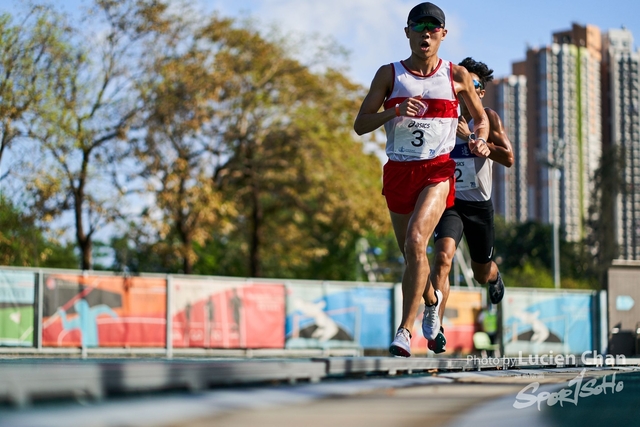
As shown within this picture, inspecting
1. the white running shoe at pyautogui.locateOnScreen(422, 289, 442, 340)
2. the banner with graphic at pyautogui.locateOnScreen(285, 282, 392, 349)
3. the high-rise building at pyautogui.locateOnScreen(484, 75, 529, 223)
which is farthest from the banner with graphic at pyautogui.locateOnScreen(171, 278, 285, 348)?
the high-rise building at pyautogui.locateOnScreen(484, 75, 529, 223)

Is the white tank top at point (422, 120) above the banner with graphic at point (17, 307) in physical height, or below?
above

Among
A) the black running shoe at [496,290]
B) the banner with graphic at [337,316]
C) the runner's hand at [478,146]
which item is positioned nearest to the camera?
the runner's hand at [478,146]

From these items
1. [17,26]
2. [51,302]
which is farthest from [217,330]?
[17,26]

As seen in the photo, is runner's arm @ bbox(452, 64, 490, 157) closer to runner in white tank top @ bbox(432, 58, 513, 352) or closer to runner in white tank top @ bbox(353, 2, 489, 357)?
runner in white tank top @ bbox(353, 2, 489, 357)

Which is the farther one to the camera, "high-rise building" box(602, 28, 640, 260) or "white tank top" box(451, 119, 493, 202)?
"high-rise building" box(602, 28, 640, 260)

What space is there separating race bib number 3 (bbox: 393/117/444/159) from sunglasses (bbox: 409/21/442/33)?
54 cm

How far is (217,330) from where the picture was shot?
62.3ft

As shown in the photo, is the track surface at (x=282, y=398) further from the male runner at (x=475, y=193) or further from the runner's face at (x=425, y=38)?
the male runner at (x=475, y=193)

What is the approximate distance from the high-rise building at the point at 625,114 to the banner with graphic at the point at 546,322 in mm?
78730

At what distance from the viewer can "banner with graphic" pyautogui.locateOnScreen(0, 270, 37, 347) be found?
16.2 m

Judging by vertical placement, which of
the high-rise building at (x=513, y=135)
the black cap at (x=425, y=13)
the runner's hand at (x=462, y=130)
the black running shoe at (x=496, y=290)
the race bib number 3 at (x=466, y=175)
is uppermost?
the high-rise building at (x=513, y=135)

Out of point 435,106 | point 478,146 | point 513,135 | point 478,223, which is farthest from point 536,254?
point 435,106

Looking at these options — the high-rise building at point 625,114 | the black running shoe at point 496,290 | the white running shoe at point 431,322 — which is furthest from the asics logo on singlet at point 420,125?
the high-rise building at point 625,114

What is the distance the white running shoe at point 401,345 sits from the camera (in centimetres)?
489
